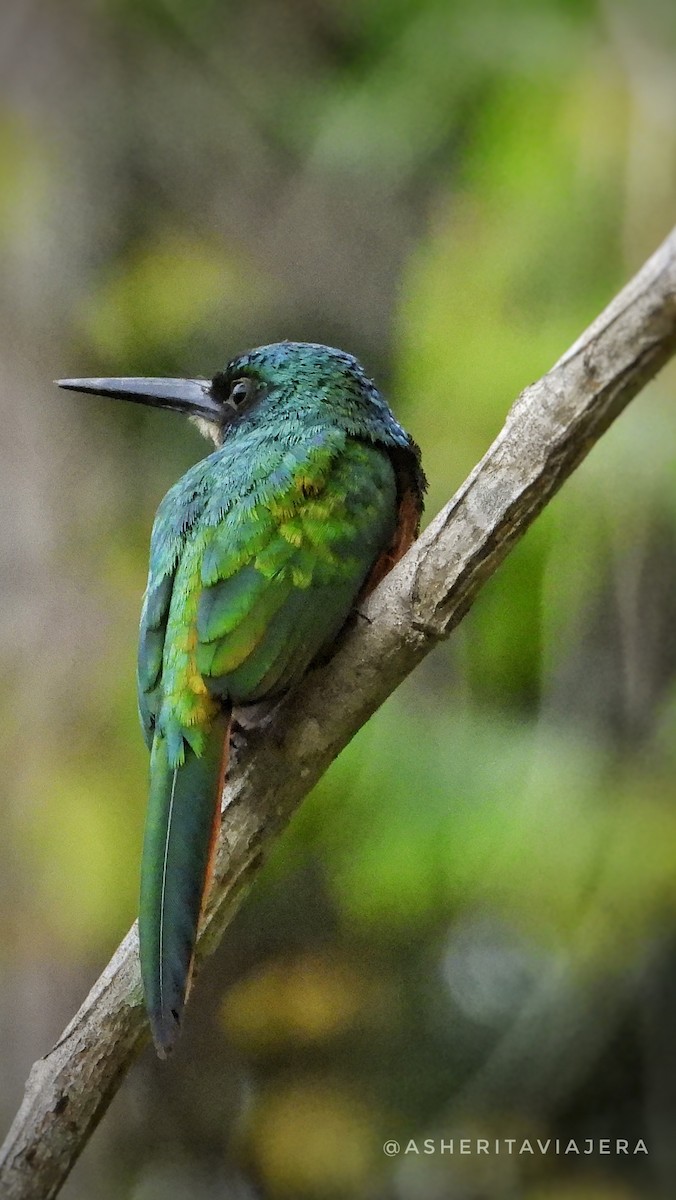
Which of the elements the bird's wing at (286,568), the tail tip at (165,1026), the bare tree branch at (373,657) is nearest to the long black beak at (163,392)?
the bird's wing at (286,568)

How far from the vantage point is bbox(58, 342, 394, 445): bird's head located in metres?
1.59

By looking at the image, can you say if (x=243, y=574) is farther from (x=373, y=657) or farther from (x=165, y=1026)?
(x=165, y=1026)

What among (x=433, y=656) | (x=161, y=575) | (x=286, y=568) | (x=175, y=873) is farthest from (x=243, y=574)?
(x=433, y=656)

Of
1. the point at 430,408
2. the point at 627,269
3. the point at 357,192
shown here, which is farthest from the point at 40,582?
the point at 627,269

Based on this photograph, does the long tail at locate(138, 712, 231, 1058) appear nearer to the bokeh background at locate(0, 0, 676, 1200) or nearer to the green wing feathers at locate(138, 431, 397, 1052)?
the green wing feathers at locate(138, 431, 397, 1052)

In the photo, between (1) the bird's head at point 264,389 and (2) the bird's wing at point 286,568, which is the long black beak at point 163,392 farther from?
(2) the bird's wing at point 286,568

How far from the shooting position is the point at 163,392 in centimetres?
166

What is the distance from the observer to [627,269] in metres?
1.66

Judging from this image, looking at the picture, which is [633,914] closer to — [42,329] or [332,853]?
[332,853]

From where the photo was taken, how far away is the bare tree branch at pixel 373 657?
1043 millimetres

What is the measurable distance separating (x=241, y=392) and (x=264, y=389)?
0.04 metres

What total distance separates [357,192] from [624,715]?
3.15 feet

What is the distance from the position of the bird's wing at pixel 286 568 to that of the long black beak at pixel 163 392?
280mm

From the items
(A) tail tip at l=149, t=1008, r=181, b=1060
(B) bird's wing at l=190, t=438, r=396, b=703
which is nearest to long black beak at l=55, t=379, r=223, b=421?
(B) bird's wing at l=190, t=438, r=396, b=703
